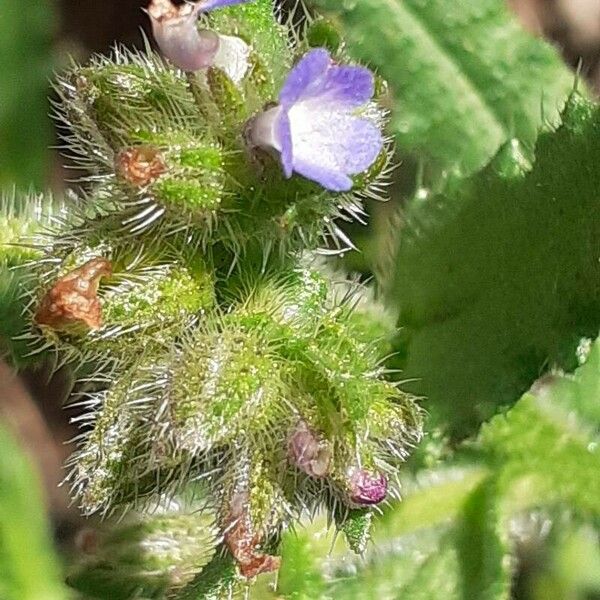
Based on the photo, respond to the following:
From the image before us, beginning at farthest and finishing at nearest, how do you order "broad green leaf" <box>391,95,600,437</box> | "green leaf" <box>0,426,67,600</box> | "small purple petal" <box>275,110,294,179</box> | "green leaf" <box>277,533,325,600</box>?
1. "green leaf" <box>0,426,67,600</box>
2. "green leaf" <box>277,533,325,600</box>
3. "broad green leaf" <box>391,95,600,437</box>
4. "small purple petal" <box>275,110,294,179</box>

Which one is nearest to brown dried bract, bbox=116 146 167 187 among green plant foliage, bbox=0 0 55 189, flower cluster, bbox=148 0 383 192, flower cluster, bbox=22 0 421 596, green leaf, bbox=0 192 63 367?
flower cluster, bbox=22 0 421 596

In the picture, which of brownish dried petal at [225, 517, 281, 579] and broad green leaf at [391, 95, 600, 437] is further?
broad green leaf at [391, 95, 600, 437]

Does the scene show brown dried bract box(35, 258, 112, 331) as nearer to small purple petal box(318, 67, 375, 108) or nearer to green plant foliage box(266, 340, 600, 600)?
small purple petal box(318, 67, 375, 108)

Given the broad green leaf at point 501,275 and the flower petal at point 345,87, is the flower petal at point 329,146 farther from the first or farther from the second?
the broad green leaf at point 501,275

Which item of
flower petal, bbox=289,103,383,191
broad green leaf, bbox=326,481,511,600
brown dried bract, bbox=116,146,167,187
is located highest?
flower petal, bbox=289,103,383,191

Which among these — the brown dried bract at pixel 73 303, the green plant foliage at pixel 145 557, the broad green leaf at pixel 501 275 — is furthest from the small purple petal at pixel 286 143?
the green plant foliage at pixel 145 557
